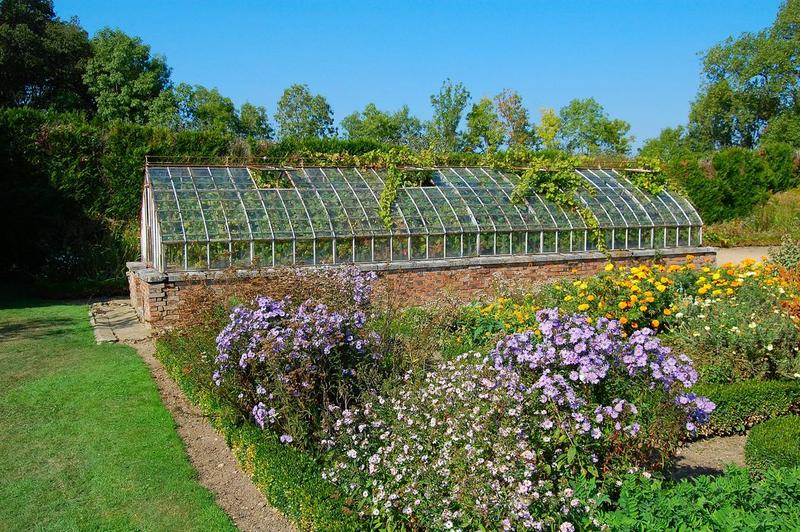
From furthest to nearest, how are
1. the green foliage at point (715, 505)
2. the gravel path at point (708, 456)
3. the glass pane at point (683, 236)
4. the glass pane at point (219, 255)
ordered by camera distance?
1. the glass pane at point (683, 236)
2. the glass pane at point (219, 255)
3. the gravel path at point (708, 456)
4. the green foliage at point (715, 505)

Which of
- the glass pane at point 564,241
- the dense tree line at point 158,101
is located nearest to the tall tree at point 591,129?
the dense tree line at point 158,101

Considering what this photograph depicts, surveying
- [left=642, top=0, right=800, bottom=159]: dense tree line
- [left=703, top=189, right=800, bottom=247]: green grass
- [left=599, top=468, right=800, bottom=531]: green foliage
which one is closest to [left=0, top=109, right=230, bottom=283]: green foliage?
[left=599, top=468, right=800, bottom=531]: green foliage

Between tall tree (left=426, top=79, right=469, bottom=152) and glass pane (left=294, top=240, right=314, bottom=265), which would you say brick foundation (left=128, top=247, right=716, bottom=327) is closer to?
glass pane (left=294, top=240, right=314, bottom=265)

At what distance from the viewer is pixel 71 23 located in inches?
1310

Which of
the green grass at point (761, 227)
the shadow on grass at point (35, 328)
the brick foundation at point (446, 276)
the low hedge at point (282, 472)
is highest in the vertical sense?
the green grass at point (761, 227)

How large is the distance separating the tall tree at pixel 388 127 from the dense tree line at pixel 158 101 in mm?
94

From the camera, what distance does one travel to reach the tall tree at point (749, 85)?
4397cm

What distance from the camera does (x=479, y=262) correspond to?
14.1m

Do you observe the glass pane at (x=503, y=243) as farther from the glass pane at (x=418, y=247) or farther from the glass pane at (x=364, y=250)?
the glass pane at (x=364, y=250)

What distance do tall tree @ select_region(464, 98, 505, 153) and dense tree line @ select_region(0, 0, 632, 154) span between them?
59mm

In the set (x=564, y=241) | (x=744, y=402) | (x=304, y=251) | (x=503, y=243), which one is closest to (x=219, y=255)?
(x=304, y=251)

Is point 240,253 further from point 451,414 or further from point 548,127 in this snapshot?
point 548,127

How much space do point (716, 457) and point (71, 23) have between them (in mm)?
36142

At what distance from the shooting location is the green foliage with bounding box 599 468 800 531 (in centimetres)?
375
